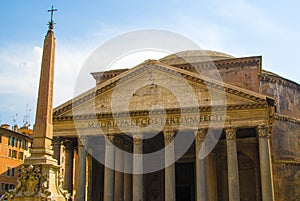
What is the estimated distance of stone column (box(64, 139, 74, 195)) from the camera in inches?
744

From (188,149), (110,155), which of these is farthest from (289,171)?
(110,155)

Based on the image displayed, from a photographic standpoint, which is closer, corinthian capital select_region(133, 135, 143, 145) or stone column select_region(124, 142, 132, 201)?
corinthian capital select_region(133, 135, 143, 145)

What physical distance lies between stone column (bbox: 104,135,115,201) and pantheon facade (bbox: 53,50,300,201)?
5cm

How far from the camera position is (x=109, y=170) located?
17875mm

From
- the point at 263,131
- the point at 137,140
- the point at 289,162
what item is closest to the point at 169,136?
the point at 137,140

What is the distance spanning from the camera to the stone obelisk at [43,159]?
672 centimetres

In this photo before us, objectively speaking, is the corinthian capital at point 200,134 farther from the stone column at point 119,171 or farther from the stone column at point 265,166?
the stone column at point 119,171

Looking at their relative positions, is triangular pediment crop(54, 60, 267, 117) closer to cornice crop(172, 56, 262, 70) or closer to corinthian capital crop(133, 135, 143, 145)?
corinthian capital crop(133, 135, 143, 145)

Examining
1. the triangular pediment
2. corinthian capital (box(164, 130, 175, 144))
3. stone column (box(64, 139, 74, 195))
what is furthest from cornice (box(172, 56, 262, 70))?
stone column (box(64, 139, 74, 195))

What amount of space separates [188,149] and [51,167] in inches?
603

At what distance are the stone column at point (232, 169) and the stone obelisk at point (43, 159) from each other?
10366 millimetres

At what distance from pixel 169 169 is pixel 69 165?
5.48 m

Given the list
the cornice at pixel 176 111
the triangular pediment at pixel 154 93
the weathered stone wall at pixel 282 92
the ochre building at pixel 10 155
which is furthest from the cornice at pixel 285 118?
the ochre building at pixel 10 155

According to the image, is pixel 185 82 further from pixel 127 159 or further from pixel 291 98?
pixel 291 98
